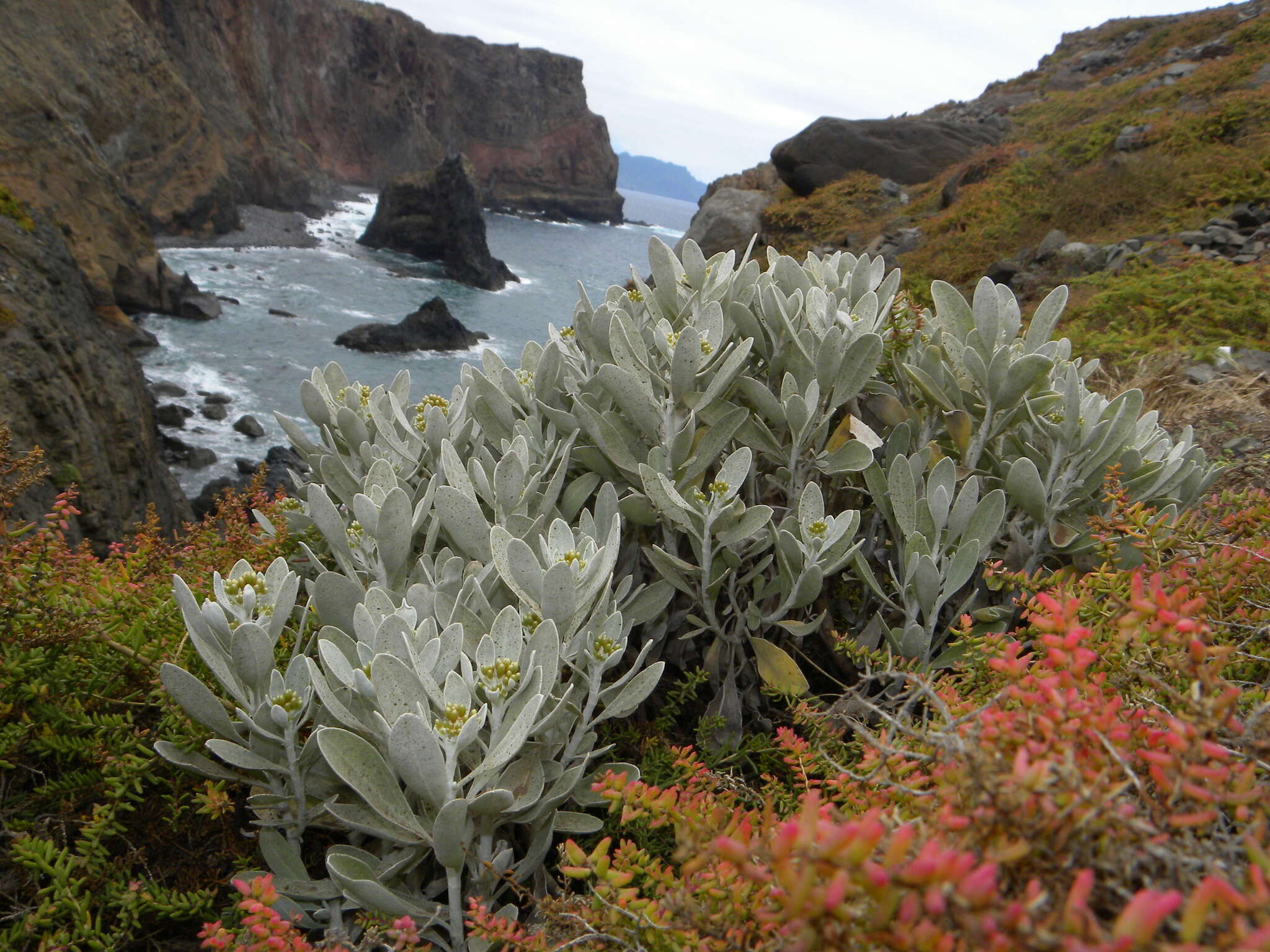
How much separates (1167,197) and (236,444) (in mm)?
20158

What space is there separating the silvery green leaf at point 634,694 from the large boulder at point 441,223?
47.2 meters

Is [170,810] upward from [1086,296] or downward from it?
downward

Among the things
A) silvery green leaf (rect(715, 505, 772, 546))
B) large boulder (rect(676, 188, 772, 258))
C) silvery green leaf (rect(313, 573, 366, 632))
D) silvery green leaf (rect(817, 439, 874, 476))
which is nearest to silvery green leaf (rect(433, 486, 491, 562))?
silvery green leaf (rect(313, 573, 366, 632))

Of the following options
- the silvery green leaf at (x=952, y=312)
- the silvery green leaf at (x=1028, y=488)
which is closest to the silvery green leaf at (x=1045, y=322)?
the silvery green leaf at (x=952, y=312)

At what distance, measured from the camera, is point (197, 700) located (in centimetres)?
169

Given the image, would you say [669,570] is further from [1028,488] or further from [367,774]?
[1028,488]

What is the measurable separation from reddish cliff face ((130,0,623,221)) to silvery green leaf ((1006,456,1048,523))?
174 feet

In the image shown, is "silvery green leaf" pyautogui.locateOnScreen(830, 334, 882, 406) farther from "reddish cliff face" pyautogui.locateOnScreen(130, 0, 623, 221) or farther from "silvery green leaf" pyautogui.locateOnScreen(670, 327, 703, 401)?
"reddish cliff face" pyautogui.locateOnScreen(130, 0, 623, 221)

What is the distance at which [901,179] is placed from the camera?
17703 millimetres

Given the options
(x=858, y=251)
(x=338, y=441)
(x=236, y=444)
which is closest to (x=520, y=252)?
(x=236, y=444)

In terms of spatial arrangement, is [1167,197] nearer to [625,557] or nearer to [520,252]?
[625,557]

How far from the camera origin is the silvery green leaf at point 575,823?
1688 mm

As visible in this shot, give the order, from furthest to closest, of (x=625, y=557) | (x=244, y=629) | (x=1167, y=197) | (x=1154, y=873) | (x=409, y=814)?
(x=1167, y=197), (x=625, y=557), (x=244, y=629), (x=409, y=814), (x=1154, y=873)

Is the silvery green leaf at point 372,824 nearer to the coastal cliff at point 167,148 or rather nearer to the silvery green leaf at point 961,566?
the silvery green leaf at point 961,566
